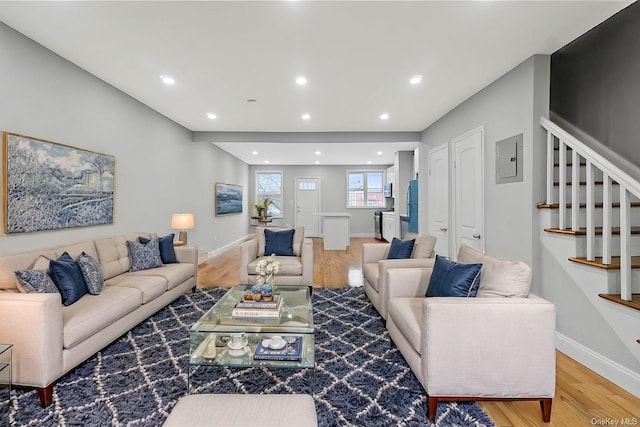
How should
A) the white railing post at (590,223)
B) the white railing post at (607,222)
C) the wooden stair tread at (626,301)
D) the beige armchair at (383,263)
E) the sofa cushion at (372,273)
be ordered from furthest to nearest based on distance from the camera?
the sofa cushion at (372,273)
the beige armchair at (383,263)
the white railing post at (590,223)
the white railing post at (607,222)
the wooden stair tread at (626,301)

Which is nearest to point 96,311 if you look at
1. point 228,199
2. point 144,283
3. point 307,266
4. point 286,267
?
point 144,283

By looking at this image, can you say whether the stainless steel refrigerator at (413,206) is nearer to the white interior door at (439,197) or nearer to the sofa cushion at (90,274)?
the white interior door at (439,197)

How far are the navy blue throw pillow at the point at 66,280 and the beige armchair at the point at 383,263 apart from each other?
255cm

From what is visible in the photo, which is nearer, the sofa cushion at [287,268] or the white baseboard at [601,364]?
the white baseboard at [601,364]

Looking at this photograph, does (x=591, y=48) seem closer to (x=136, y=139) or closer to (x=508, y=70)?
(x=508, y=70)

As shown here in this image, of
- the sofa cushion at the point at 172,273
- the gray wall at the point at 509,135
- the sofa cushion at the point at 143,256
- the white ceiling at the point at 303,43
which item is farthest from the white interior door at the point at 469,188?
the sofa cushion at the point at 143,256

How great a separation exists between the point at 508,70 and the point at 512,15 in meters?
1.07

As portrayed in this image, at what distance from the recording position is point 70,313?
2.26 meters

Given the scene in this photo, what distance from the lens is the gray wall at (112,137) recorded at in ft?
8.56

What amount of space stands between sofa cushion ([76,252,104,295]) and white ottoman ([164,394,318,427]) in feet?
6.42

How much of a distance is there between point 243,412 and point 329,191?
956 centimetres

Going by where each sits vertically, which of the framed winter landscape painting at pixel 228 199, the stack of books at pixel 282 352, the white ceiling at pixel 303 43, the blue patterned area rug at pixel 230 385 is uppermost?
the white ceiling at pixel 303 43

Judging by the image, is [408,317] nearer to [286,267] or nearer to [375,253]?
[375,253]

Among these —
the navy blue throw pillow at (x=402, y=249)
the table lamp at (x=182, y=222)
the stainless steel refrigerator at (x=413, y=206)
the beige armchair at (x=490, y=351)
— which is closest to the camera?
the beige armchair at (x=490, y=351)
